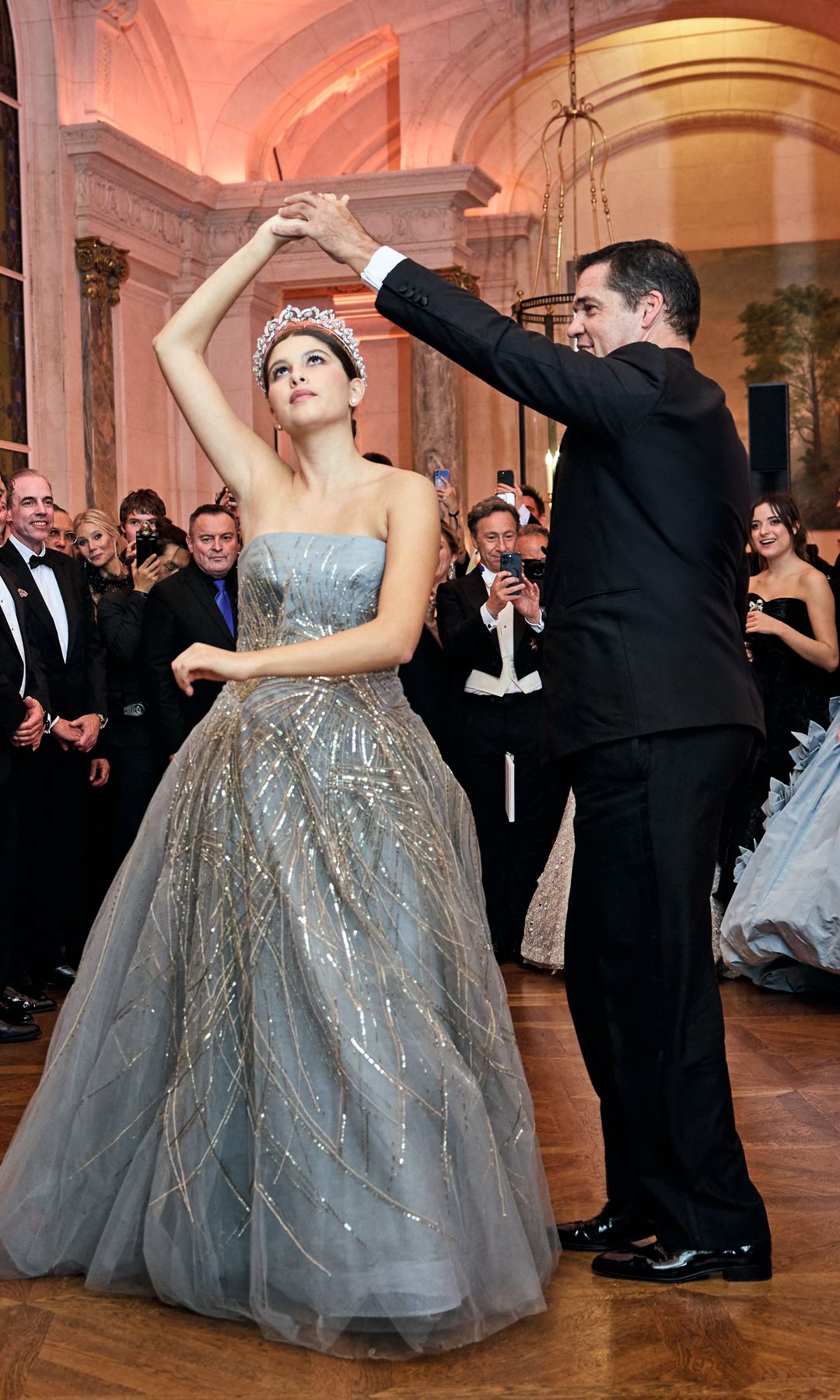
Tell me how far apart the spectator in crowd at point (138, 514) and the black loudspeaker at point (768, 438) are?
117 inches

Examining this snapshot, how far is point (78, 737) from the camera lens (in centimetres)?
589

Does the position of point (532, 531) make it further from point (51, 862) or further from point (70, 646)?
point (51, 862)

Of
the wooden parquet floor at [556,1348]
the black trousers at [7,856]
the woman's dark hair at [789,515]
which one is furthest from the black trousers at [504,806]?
the wooden parquet floor at [556,1348]

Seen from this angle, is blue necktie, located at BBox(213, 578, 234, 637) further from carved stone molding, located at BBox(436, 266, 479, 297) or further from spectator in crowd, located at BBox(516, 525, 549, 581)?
carved stone molding, located at BBox(436, 266, 479, 297)

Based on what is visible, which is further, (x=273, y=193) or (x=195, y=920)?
(x=273, y=193)

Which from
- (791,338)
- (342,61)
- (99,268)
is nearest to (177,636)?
(99,268)

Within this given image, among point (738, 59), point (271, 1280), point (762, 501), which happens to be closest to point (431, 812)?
point (271, 1280)

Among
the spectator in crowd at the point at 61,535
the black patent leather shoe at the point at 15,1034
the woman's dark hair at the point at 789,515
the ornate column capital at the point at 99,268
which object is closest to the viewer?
the black patent leather shoe at the point at 15,1034

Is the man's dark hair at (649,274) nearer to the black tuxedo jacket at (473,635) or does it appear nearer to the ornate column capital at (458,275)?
the black tuxedo jacket at (473,635)

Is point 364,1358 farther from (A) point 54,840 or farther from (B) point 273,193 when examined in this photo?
(B) point 273,193

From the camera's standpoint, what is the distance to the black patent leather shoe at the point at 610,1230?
3.15 metres

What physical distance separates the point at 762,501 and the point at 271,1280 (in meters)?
4.44

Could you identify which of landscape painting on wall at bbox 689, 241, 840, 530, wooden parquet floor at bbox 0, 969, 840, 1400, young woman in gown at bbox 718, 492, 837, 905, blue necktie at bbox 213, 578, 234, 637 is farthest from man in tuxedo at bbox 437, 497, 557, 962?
landscape painting on wall at bbox 689, 241, 840, 530

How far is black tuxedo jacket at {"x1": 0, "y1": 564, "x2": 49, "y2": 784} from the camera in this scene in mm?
5102
